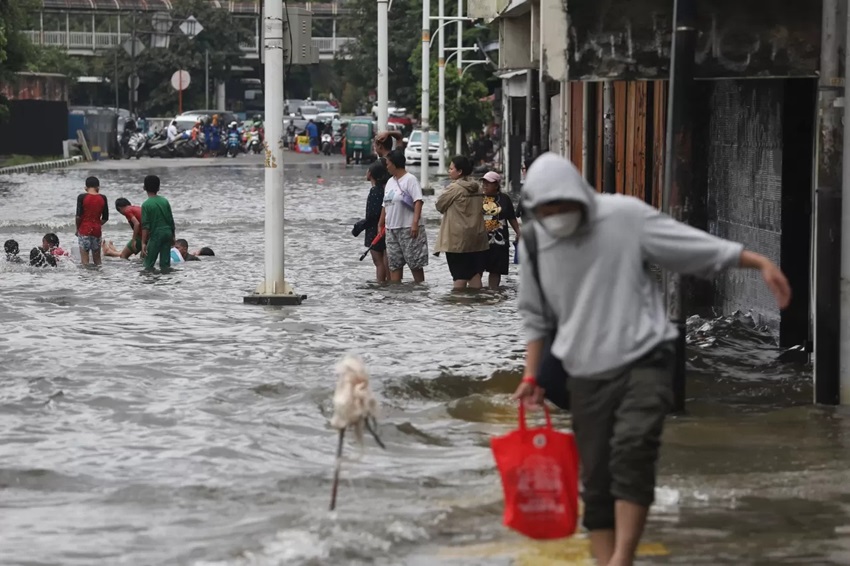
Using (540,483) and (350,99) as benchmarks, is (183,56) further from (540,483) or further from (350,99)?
(540,483)

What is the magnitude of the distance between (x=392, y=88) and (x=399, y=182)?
6301 centimetres

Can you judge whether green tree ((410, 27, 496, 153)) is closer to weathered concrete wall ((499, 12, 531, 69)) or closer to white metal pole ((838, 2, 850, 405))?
weathered concrete wall ((499, 12, 531, 69))

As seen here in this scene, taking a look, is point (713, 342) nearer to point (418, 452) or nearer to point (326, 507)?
point (418, 452)

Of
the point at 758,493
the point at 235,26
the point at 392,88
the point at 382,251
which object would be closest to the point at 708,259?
the point at 758,493

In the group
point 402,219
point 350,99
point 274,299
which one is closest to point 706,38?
point 274,299

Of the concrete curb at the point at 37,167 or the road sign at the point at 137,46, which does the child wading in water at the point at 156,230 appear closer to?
the concrete curb at the point at 37,167

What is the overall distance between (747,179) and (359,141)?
48.5 m

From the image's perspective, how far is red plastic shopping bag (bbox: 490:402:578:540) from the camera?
6.15 m

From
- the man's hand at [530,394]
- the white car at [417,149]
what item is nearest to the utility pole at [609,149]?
the man's hand at [530,394]

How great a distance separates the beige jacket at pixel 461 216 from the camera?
54.1ft

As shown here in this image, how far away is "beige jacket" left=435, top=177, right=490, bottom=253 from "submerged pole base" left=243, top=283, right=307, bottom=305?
63.5 inches

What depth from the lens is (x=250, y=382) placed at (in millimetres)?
11461

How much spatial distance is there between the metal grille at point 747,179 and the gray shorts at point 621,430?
7186 millimetres

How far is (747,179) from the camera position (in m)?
14.1
